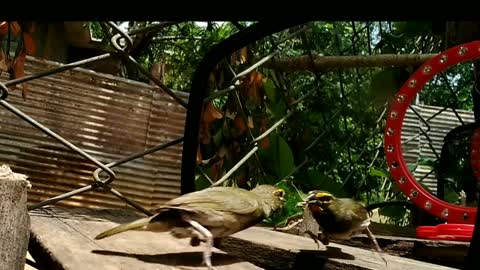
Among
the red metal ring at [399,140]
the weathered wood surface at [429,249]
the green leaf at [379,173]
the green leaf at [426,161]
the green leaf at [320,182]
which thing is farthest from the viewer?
the green leaf at [379,173]

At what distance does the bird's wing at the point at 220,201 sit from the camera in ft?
2.26

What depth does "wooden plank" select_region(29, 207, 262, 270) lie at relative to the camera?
62cm

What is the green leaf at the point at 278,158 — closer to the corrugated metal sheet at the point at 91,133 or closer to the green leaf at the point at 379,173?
the green leaf at the point at 379,173

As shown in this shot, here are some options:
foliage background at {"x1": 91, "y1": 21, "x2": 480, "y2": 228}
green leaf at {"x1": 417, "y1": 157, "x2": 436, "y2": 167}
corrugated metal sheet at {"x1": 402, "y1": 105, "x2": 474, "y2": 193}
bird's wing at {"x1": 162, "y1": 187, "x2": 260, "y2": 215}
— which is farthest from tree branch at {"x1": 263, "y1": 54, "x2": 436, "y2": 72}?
bird's wing at {"x1": 162, "y1": 187, "x2": 260, "y2": 215}

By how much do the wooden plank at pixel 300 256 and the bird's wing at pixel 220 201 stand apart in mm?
64

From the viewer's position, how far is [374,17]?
239mm

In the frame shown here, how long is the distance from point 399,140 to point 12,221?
0.69m

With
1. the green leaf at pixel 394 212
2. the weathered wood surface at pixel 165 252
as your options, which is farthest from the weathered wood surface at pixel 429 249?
the green leaf at pixel 394 212

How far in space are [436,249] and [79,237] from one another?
18.4 inches

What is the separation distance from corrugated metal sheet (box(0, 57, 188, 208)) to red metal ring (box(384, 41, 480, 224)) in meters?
0.43

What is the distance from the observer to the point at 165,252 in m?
0.72

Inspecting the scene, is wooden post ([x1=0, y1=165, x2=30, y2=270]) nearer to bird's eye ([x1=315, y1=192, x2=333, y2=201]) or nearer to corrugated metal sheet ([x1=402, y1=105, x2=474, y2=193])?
bird's eye ([x1=315, y1=192, x2=333, y2=201])

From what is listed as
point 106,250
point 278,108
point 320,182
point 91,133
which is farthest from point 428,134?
point 106,250

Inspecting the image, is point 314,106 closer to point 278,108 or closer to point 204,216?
point 278,108
